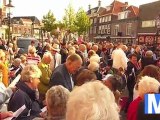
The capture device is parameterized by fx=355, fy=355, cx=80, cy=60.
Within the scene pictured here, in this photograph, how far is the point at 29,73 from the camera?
4.88 meters

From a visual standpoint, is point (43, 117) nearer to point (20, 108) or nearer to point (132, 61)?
point (20, 108)

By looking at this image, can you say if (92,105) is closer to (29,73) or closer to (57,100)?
(57,100)

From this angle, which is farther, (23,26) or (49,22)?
(23,26)

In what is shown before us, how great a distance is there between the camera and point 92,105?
2.26 m

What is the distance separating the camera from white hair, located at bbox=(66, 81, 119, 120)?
223 centimetres

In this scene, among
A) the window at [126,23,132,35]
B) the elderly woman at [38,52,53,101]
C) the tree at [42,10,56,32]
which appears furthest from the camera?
the window at [126,23,132,35]

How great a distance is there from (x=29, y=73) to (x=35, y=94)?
312mm

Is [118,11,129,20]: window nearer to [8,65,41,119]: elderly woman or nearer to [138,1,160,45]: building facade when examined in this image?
[138,1,160,45]: building facade

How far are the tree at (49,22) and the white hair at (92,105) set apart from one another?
5303 cm

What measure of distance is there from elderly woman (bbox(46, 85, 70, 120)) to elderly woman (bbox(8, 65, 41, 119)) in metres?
0.98

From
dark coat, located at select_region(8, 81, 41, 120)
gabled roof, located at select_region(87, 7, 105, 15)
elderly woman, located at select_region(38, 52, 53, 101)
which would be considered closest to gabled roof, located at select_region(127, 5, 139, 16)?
gabled roof, located at select_region(87, 7, 105, 15)

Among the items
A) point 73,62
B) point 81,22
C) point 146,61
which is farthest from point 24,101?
point 81,22

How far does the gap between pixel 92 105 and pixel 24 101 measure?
2.40m

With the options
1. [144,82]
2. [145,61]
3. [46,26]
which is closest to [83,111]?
[144,82]
